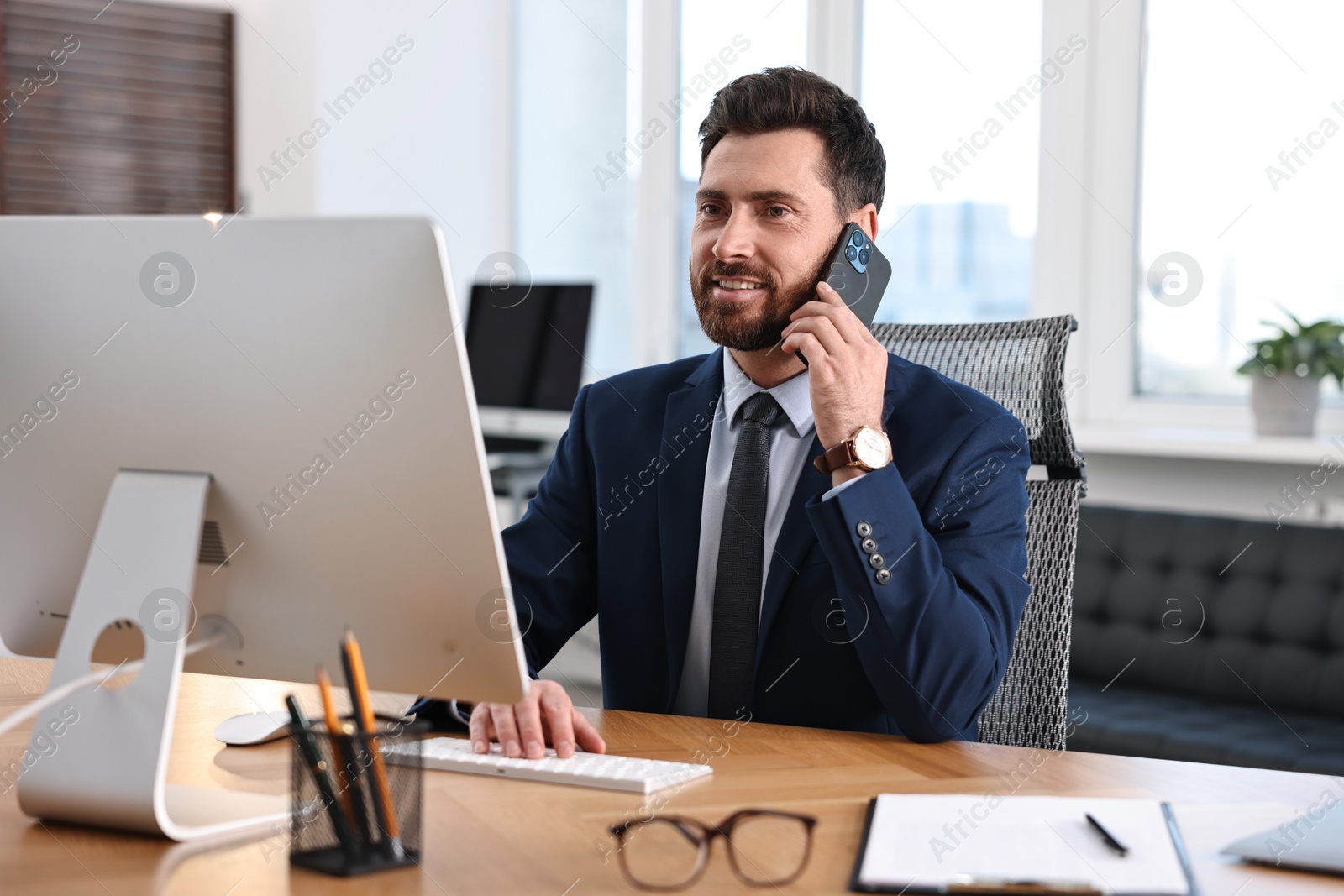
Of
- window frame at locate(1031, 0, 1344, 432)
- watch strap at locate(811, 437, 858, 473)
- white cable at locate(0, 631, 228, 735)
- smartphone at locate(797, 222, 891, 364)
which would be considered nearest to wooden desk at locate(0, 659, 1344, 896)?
white cable at locate(0, 631, 228, 735)

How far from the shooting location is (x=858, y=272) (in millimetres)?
1698

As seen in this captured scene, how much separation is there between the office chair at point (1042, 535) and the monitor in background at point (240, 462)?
844 millimetres

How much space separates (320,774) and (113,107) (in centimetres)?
465

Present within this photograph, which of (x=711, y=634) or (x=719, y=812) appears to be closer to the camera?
(x=719, y=812)

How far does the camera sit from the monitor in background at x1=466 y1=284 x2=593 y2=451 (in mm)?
3971

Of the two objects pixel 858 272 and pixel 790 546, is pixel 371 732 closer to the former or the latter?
pixel 790 546

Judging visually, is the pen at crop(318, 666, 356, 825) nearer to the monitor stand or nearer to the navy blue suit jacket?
the monitor stand

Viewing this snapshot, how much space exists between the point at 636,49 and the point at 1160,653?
2.86m

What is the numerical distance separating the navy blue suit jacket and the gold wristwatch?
0.07 feet

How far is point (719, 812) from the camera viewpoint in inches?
41.2

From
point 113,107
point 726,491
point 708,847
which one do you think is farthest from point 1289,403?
point 113,107

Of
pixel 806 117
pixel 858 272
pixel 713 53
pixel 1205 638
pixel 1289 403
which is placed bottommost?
pixel 1205 638

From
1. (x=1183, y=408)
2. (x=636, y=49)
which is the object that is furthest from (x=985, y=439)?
(x=636, y=49)

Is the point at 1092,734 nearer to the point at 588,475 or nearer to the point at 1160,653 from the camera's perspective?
the point at 1160,653
